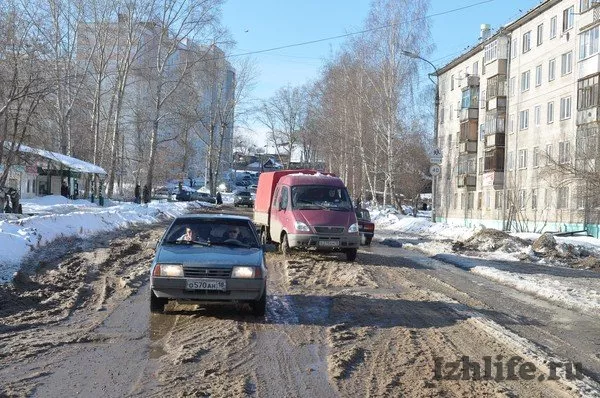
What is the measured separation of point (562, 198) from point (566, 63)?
25.7 ft

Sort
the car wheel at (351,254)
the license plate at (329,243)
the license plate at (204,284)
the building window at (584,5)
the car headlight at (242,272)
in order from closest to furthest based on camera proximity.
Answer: the license plate at (204,284), the car headlight at (242,272), the license plate at (329,243), the car wheel at (351,254), the building window at (584,5)

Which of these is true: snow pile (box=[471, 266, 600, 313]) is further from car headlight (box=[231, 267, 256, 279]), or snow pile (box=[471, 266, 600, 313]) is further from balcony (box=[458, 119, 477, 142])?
balcony (box=[458, 119, 477, 142])

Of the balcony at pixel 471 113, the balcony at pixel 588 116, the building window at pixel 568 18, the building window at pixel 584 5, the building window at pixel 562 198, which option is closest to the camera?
the balcony at pixel 588 116

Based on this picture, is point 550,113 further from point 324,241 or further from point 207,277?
point 207,277

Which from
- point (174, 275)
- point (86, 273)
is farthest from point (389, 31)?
point (174, 275)

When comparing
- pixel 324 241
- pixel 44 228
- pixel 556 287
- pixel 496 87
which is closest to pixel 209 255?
pixel 556 287

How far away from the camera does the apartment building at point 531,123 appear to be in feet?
114

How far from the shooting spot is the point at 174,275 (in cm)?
896

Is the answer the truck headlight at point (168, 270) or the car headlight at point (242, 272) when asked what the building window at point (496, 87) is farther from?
the truck headlight at point (168, 270)

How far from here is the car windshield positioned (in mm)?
10164

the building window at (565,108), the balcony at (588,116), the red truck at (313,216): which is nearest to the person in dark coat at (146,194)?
the building window at (565,108)

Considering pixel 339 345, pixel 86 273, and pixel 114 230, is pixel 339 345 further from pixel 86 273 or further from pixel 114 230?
pixel 114 230

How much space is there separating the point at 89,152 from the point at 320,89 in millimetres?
23922

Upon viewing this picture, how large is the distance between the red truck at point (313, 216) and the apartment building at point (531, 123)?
13.0 metres
